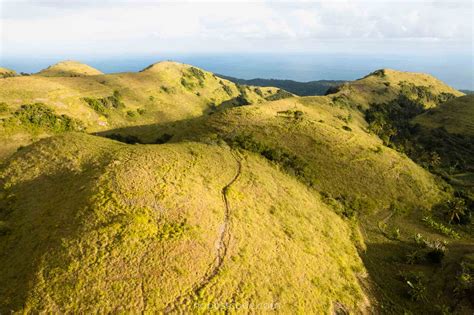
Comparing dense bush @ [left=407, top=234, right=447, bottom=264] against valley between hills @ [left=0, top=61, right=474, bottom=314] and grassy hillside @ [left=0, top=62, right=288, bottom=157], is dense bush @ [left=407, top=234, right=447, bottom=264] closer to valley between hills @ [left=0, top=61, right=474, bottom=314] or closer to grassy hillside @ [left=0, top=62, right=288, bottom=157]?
valley between hills @ [left=0, top=61, right=474, bottom=314]

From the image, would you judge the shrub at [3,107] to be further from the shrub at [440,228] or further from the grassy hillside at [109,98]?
the shrub at [440,228]

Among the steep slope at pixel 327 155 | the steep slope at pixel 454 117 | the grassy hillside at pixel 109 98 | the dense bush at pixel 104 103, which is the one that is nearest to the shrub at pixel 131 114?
the grassy hillside at pixel 109 98

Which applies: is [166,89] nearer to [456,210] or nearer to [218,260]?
[456,210]

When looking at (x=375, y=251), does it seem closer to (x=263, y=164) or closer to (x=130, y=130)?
(x=263, y=164)

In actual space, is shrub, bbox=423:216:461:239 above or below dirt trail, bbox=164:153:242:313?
below

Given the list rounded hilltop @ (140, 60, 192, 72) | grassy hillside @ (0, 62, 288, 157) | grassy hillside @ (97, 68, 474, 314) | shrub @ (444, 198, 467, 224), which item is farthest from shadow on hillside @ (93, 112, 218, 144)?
rounded hilltop @ (140, 60, 192, 72)

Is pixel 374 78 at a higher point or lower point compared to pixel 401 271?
higher

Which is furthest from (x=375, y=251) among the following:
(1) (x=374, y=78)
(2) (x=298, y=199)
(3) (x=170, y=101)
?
(1) (x=374, y=78)
